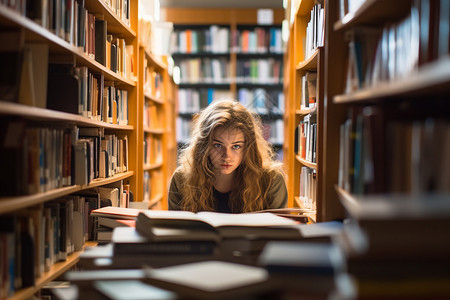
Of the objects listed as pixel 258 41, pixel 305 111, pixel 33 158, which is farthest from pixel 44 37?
pixel 258 41

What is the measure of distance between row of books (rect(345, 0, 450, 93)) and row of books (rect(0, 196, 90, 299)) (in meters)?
1.25

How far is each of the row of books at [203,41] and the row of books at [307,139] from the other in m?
3.25

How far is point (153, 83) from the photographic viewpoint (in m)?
4.93

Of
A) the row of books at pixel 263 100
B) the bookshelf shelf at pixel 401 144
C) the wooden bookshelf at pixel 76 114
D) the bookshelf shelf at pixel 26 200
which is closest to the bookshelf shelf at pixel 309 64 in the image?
the bookshelf shelf at pixel 401 144

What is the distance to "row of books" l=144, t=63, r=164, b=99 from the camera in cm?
444

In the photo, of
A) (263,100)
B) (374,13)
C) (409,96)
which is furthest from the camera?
(263,100)

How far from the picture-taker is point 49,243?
6.43 ft

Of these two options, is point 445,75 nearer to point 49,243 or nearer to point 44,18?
point 44,18

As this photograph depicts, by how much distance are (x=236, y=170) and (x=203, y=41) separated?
4179 mm

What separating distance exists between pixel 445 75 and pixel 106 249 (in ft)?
3.54

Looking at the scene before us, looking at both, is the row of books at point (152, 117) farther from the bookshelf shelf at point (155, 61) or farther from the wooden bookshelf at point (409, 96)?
the wooden bookshelf at point (409, 96)

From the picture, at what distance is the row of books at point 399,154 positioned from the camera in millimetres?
971

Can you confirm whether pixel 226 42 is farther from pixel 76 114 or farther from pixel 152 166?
pixel 76 114

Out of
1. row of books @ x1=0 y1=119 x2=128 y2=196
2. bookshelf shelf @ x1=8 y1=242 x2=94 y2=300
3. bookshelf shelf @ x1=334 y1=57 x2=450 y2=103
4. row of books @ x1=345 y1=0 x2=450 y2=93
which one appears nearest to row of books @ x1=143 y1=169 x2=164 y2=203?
row of books @ x1=0 y1=119 x2=128 y2=196
